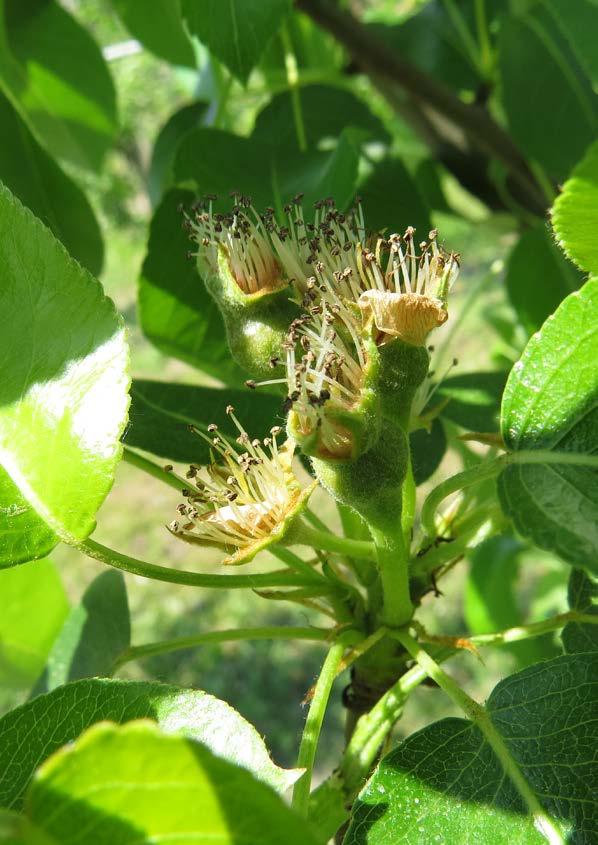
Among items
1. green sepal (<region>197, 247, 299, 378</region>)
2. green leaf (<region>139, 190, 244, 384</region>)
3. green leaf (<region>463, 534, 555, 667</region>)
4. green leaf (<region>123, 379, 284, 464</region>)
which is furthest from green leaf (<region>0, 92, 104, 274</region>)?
green leaf (<region>463, 534, 555, 667</region>)

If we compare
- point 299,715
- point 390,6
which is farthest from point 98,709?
point 299,715

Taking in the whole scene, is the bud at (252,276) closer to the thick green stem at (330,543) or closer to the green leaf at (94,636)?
the thick green stem at (330,543)

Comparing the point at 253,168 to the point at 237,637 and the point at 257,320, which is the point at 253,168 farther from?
the point at 237,637

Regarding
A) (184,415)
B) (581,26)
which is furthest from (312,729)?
(581,26)

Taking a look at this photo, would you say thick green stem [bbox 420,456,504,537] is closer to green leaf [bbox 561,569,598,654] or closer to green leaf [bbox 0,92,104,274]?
green leaf [bbox 561,569,598,654]

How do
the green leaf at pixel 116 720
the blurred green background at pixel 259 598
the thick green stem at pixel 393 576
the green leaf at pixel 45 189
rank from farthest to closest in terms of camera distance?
the blurred green background at pixel 259 598
the green leaf at pixel 45 189
the thick green stem at pixel 393 576
the green leaf at pixel 116 720

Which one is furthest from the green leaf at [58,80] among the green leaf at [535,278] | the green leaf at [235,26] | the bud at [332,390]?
the bud at [332,390]
